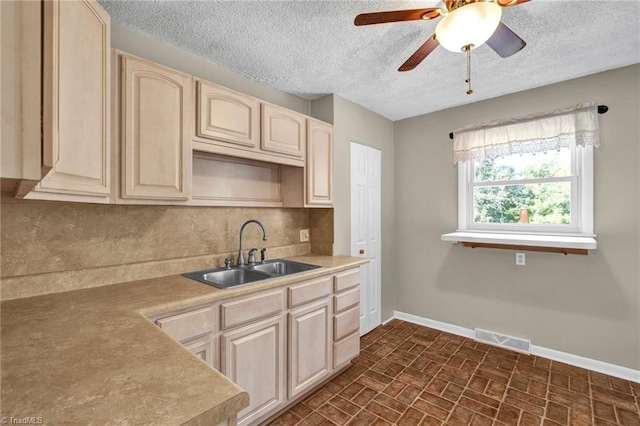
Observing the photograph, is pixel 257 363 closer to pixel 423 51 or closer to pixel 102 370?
pixel 102 370

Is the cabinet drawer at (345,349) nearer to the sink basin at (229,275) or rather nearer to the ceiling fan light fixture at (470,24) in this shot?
the sink basin at (229,275)

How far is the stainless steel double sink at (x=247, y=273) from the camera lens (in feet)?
6.60

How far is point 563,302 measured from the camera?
2586mm

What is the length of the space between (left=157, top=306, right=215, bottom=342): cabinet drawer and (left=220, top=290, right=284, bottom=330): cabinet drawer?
82mm

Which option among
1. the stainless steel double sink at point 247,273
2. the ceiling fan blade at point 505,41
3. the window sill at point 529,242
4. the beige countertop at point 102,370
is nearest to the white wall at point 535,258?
the window sill at point 529,242

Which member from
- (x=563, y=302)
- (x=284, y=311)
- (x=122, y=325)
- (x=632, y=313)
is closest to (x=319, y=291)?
(x=284, y=311)

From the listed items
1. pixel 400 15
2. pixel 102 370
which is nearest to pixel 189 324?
pixel 102 370

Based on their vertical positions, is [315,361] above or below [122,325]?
below

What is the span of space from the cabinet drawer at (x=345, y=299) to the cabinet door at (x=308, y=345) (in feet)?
0.31

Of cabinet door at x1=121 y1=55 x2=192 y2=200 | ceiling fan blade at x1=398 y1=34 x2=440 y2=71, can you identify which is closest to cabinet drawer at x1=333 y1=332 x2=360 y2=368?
cabinet door at x1=121 y1=55 x2=192 y2=200

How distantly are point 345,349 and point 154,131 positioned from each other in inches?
83.5

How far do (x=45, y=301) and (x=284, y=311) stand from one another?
48.7 inches

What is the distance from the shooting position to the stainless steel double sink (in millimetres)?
2013

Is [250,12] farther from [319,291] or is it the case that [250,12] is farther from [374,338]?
[374,338]
